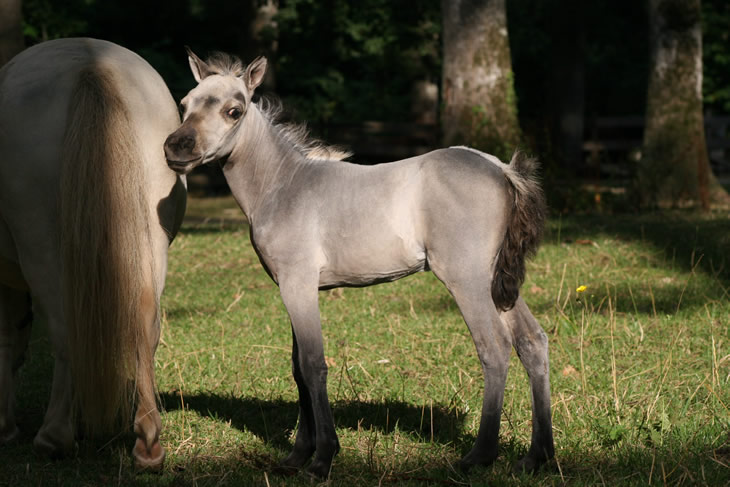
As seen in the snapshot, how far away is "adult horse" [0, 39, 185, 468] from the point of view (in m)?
3.94

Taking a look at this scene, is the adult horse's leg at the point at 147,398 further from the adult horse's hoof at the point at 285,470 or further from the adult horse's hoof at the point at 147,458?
the adult horse's hoof at the point at 285,470

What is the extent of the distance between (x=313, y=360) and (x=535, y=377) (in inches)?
41.7

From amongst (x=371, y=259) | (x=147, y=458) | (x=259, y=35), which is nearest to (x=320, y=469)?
(x=147, y=458)

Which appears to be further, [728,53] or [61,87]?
[728,53]

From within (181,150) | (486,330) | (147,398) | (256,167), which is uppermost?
(181,150)

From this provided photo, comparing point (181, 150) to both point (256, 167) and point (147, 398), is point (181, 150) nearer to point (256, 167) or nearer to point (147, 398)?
point (256, 167)

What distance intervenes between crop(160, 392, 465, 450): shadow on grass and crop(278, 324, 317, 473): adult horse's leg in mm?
316

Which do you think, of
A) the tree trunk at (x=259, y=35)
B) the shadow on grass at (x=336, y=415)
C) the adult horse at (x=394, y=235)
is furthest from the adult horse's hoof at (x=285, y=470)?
the tree trunk at (x=259, y=35)

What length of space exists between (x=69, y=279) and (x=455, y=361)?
9.69 ft

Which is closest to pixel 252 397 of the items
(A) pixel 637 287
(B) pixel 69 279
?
(B) pixel 69 279

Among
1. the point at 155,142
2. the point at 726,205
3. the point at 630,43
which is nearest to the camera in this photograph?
the point at 155,142

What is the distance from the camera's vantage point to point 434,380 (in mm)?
5629

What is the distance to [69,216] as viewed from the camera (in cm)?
396

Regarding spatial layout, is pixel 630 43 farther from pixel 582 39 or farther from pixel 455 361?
pixel 455 361
